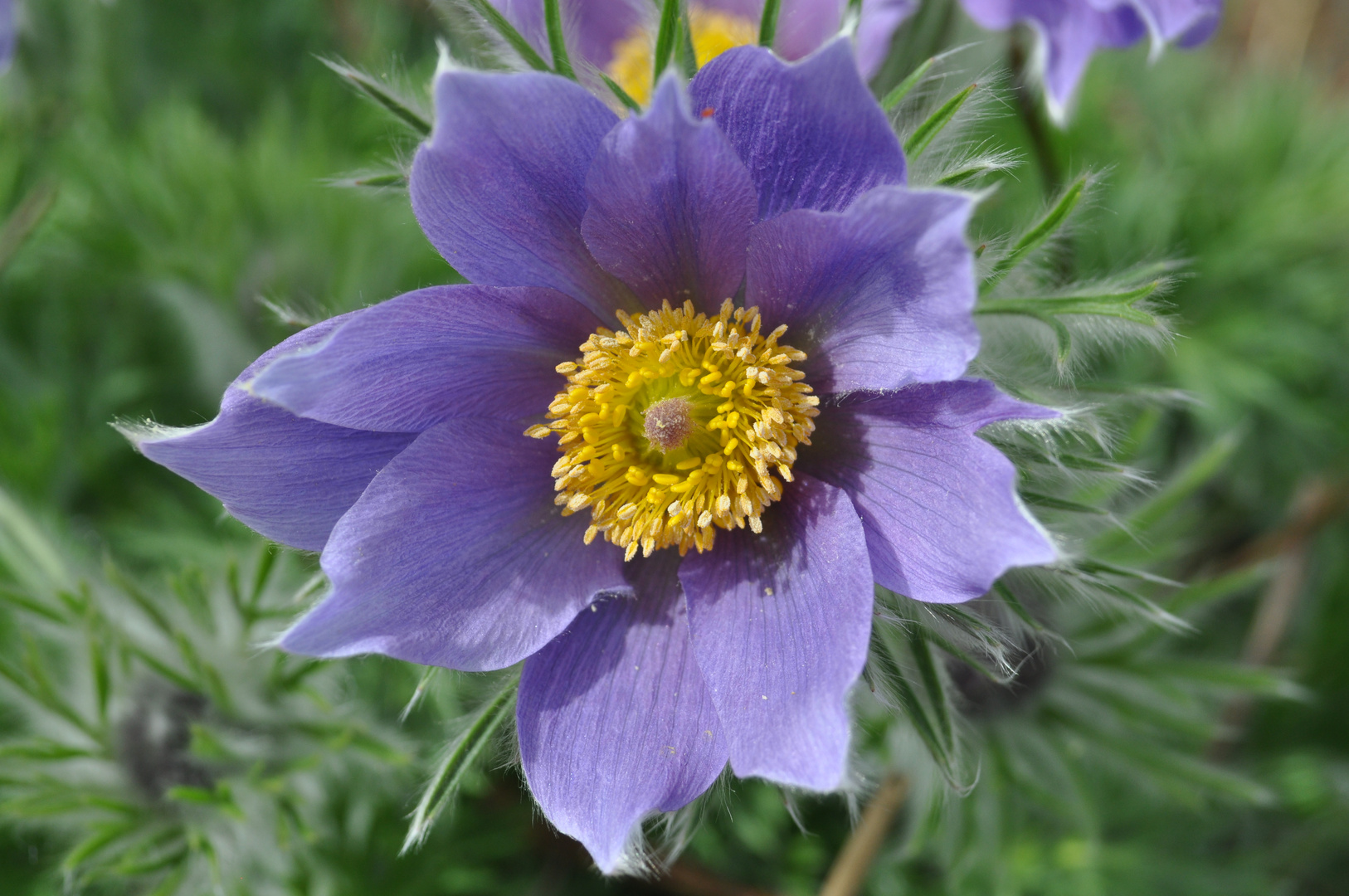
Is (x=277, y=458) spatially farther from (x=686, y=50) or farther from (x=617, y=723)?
(x=686, y=50)

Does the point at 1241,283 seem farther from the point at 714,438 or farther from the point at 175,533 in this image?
the point at 175,533

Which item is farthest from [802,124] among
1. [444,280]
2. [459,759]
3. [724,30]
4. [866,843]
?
[724,30]

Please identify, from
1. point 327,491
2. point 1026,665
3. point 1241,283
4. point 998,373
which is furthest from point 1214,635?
point 327,491

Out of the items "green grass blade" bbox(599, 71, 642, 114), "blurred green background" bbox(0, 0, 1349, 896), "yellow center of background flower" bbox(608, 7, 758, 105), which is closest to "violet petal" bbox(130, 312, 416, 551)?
"green grass blade" bbox(599, 71, 642, 114)

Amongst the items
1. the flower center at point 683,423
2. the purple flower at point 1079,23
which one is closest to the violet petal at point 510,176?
the flower center at point 683,423

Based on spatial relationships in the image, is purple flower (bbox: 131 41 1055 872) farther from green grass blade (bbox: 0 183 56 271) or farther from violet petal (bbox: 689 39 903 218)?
green grass blade (bbox: 0 183 56 271)
